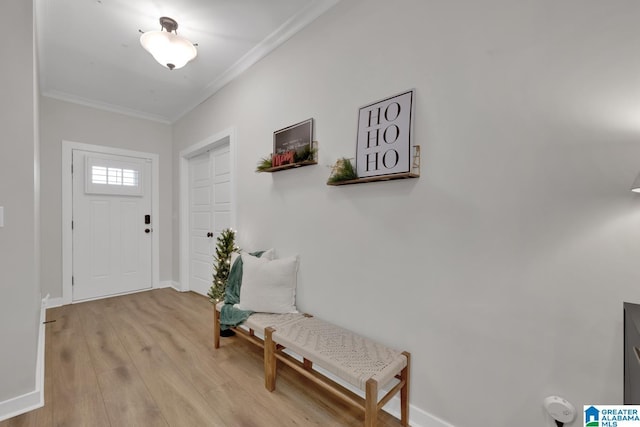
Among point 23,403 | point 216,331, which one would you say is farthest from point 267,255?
point 23,403

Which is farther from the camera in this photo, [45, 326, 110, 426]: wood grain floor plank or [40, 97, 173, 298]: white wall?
[40, 97, 173, 298]: white wall

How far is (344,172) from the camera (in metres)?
1.76

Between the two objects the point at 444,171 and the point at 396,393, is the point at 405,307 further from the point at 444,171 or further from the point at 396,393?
the point at 444,171

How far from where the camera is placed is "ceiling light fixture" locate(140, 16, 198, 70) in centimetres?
204

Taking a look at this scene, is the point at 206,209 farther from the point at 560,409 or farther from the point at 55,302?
the point at 560,409

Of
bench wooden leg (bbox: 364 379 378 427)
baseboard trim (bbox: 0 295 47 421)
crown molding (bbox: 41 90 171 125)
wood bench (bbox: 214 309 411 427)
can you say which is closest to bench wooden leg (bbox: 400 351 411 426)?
wood bench (bbox: 214 309 411 427)

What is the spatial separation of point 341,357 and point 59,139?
4366 millimetres

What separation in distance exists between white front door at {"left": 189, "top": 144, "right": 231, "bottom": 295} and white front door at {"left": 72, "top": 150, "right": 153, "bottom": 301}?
740mm

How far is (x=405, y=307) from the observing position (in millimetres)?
1588

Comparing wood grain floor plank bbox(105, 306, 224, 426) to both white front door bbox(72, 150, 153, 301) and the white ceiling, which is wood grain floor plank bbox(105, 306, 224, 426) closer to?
white front door bbox(72, 150, 153, 301)

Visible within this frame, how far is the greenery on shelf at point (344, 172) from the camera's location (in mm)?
1750

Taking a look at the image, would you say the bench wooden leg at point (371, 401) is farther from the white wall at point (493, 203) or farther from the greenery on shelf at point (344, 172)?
the greenery on shelf at point (344, 172)

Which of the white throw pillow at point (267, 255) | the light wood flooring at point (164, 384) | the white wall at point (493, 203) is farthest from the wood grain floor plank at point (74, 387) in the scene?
the white wall at point (493, 203)

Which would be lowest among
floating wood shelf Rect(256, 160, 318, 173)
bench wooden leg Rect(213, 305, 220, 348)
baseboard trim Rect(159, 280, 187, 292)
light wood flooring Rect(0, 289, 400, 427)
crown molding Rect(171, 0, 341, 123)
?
light wood flooring Rect(0, 289, 400, 427)
